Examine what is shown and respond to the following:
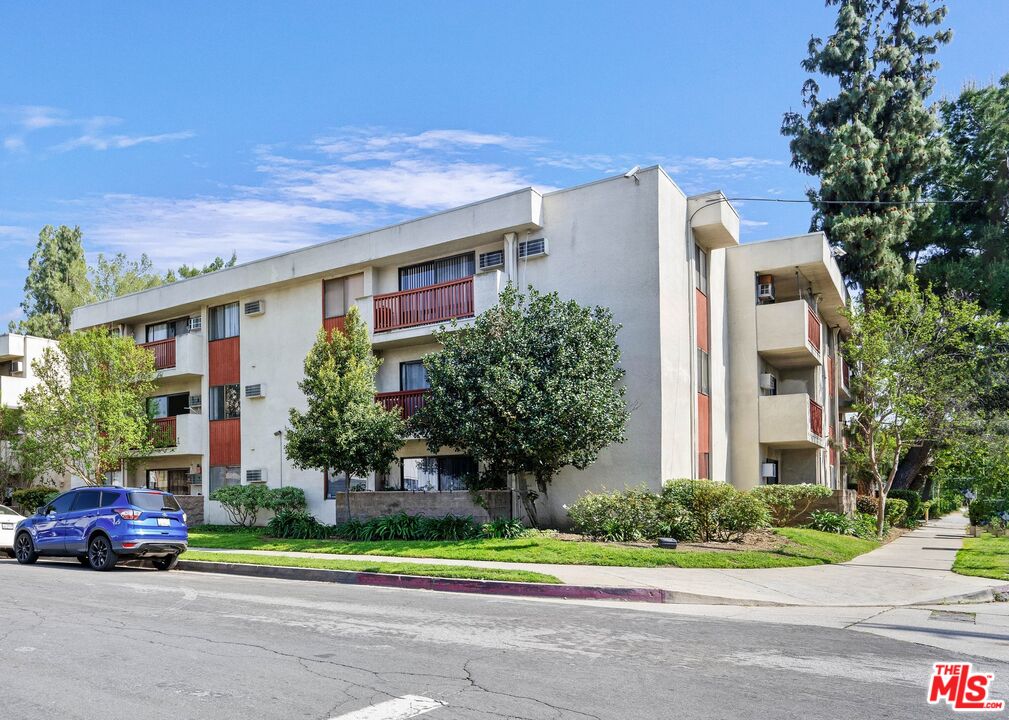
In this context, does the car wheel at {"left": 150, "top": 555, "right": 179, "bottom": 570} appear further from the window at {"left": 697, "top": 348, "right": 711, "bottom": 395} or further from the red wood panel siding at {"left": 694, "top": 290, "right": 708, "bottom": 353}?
the red wood panel siding at {"left": 694, "top": 290, "right": 708, "bottom": 353}

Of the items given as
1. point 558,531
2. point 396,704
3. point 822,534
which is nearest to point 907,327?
point 822,534

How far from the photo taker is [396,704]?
6.66 metres

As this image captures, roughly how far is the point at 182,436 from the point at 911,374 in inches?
908

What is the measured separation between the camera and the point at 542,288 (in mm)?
23266

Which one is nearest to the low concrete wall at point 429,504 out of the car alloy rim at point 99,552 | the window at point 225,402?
the car alloy rim at point 99,552

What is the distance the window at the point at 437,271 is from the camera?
24859 mm

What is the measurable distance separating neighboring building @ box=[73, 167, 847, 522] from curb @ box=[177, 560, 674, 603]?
5.31 m

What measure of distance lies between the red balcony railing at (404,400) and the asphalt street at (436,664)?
11849mm

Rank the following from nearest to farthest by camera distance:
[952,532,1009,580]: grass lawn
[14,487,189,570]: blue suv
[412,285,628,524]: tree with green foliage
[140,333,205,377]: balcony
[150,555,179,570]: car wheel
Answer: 1. [952,532,1009,580]: grass lawn
2. [14,487,189,570]: blue suv
3. [150,555,179,570]: car wheel
4. [412,285,628,524]: tree with green foliage
5. [140,333,205,377]: balcony

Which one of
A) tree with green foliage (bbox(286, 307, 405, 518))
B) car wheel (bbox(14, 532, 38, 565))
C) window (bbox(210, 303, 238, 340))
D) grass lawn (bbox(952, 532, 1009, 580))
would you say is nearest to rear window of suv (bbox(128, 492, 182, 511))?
car wheel (bbox(14, 532, 38, 565))

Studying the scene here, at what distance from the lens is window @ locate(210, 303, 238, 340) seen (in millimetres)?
29875

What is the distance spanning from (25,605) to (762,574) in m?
11.9

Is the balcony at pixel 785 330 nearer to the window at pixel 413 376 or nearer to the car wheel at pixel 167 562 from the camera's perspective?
the window at pixel 413 376

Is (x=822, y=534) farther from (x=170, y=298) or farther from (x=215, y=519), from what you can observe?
(x=170, y=298)
